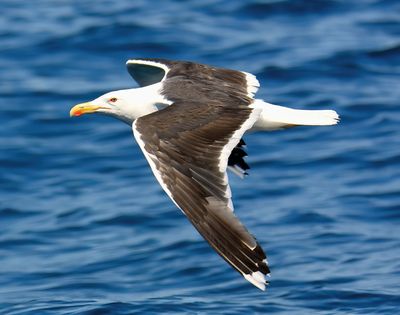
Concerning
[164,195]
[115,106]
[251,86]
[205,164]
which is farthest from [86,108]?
[164,195]

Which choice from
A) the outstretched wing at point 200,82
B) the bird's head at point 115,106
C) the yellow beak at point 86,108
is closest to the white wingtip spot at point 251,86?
the outstretched wing at point 200,82

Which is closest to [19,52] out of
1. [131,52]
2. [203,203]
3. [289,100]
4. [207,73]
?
[131,52]

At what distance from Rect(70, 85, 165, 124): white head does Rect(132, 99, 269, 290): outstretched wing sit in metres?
0.52

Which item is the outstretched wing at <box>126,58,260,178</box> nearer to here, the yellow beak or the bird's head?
the bird's head

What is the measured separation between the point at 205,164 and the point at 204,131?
36 cm

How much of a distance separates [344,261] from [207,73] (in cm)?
202

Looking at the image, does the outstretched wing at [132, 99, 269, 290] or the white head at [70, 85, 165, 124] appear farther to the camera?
the white head at [70, 85, 165, 124]

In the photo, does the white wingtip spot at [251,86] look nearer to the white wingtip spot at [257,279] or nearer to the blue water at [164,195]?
the blue water at [164,195]

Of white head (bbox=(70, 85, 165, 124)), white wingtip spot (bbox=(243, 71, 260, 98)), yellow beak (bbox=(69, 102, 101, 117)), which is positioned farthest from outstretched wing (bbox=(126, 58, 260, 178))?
yellow beak (bbox=(69, 102, 101, 117))

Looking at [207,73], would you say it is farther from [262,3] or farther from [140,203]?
[262,3]

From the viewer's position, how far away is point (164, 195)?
11.4m

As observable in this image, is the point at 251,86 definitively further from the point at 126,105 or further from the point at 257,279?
the point at 257,279

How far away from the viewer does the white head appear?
337 inches

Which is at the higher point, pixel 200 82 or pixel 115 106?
pixel 200 82
